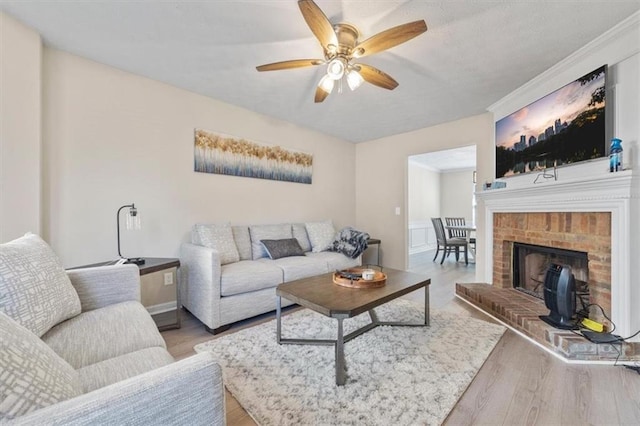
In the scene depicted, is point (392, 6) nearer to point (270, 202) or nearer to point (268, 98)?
point (268, 98)

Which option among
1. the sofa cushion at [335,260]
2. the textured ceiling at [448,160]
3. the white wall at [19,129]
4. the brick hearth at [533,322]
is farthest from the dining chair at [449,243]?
the white wall at [19,129]

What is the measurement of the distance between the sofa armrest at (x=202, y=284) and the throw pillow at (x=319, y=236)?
154 cm

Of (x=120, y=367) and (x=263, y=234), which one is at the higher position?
(x=263, y=234)

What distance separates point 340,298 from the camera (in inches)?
70.2

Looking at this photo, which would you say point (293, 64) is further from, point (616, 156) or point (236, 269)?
point (616, 156)

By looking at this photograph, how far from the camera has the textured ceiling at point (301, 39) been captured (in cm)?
175

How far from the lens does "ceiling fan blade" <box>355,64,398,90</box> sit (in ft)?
6.59

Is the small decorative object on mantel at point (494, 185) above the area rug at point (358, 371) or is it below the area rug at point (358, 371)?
above

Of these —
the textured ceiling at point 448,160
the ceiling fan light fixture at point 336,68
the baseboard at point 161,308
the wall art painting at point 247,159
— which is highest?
the textured ceiling at point 448,160

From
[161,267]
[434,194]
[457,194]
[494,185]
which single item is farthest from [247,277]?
[457,194]

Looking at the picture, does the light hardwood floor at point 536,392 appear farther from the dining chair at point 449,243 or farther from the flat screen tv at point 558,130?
the dining chair at point 449,243

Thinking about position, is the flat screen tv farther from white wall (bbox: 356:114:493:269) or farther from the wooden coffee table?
the wooden coffee table

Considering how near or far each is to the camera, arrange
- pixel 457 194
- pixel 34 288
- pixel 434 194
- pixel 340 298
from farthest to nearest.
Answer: pixel 434 194 < pixel 457 194 < pixel 340 298 < pixel 34 288

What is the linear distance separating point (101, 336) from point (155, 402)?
0.86 metres
